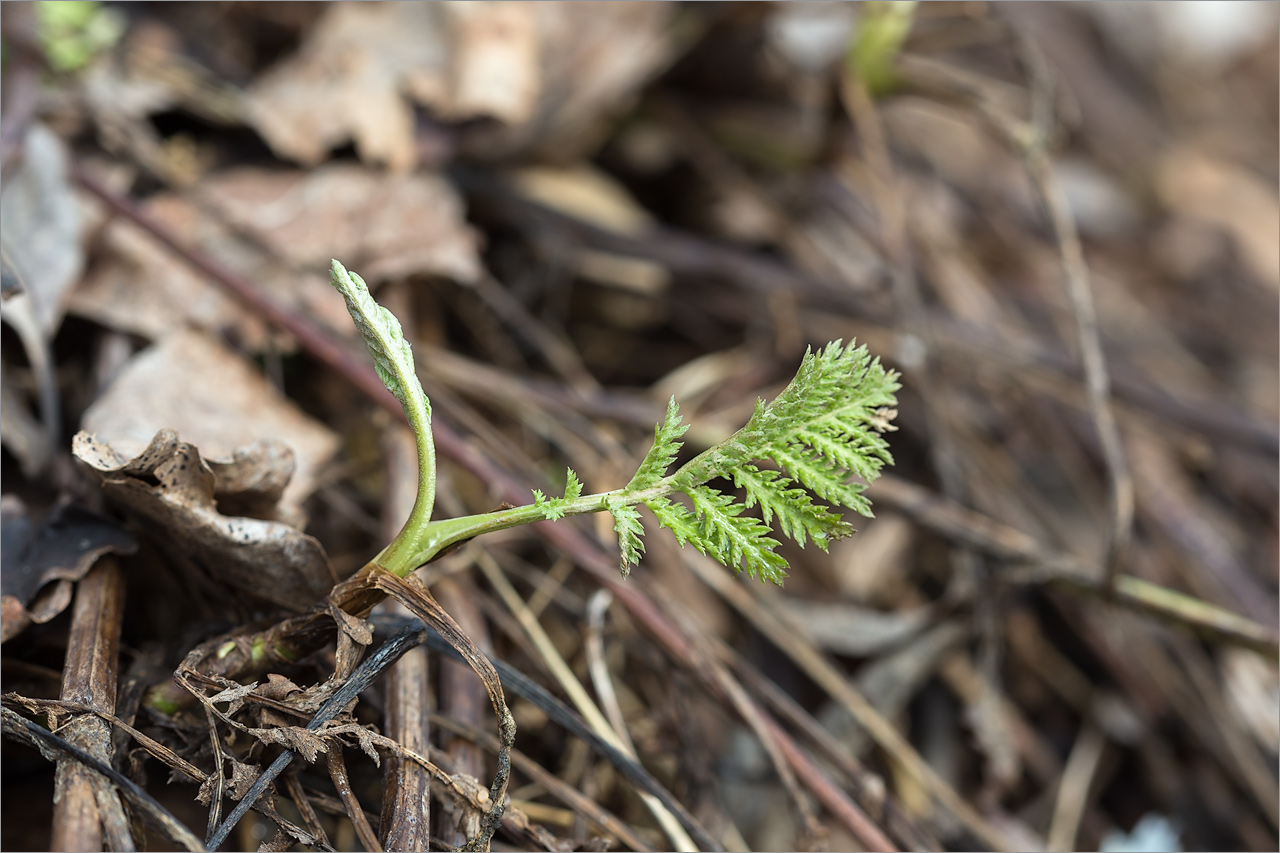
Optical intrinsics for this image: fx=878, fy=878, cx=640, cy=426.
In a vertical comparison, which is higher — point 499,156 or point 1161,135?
point 1161,135

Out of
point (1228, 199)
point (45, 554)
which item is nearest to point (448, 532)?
point (45, 554)

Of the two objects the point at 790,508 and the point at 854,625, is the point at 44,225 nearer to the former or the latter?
the point at 790,508

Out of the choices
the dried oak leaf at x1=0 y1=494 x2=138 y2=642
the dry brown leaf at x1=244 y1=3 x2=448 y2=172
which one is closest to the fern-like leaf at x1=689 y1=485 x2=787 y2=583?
the dried oak leaf at x1=0 y1=494 x2=138 y2=642

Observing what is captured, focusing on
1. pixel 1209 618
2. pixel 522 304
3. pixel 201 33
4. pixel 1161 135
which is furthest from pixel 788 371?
pixel 1161 135

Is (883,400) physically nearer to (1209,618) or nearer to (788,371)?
(1209,618)

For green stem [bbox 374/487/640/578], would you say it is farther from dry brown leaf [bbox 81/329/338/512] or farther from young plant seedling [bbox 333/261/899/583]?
dry brown leaf [bbox 81/329/338/512]
